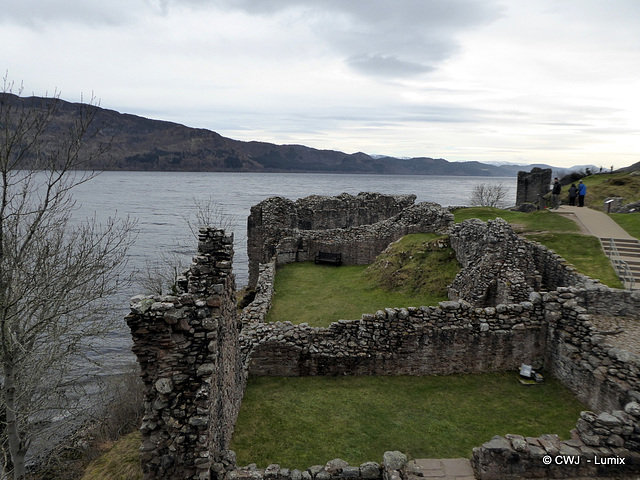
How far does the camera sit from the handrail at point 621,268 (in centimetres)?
1659

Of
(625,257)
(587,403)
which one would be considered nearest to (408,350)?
(587,403)

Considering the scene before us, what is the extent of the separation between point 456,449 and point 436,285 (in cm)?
1150

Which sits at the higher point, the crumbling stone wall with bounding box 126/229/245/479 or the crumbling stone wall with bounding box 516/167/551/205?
the crumbling stone wall with bounding box 516/167/551/205

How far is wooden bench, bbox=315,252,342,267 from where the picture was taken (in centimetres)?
3084

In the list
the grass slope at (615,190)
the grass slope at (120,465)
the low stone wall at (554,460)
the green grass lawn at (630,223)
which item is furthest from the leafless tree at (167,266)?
the grass slope at (615,190)

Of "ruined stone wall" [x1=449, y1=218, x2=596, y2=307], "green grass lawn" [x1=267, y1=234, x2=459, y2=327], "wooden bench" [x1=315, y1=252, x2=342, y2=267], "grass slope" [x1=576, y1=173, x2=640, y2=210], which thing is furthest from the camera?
"grass slope" [x1=576, y1=173, x2=640, y2=210]

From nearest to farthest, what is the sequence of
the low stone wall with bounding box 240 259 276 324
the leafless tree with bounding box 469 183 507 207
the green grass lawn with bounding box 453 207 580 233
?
the low stone wall with bounding box 240 259 276 324
the green grass lawn with bounding box 453 207 580 233
the leafless tree with bounding box 469 183 507 207

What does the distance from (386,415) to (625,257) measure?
15.6 metres

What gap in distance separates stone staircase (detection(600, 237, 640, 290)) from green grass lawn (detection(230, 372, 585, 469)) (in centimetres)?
689

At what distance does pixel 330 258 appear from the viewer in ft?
102

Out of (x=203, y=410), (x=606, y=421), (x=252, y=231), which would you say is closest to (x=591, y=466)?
(x=606, y=421)

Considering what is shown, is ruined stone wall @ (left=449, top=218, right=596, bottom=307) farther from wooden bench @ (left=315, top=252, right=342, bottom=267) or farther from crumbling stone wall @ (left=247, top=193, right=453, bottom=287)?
wooden bench @ (left=315, top=252, right=342, bottom=267)

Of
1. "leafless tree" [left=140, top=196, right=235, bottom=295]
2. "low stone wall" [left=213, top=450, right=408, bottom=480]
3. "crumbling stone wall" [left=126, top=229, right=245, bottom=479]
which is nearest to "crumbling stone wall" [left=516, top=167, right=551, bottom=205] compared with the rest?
"leafless tree" [left=140, top=196, right=235, bottom=295]

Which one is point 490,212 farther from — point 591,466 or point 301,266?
point 591,466
